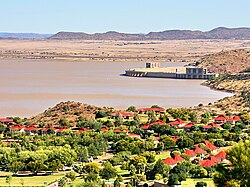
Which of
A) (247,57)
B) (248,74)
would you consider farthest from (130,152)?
(247,57)

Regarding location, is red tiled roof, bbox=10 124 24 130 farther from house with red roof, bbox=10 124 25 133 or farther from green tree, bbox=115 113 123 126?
green tree, bbox=115 113 123 126

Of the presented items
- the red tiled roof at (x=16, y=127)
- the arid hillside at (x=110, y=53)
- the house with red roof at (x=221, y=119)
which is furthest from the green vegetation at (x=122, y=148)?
the arid hillside at (x=110, y=53)

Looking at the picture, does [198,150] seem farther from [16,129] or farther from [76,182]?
[16,129]

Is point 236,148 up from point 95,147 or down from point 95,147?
up

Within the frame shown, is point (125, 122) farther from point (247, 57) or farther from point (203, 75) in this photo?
point (247, 57)

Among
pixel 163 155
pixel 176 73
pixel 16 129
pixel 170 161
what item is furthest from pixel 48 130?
pixel 176 73
